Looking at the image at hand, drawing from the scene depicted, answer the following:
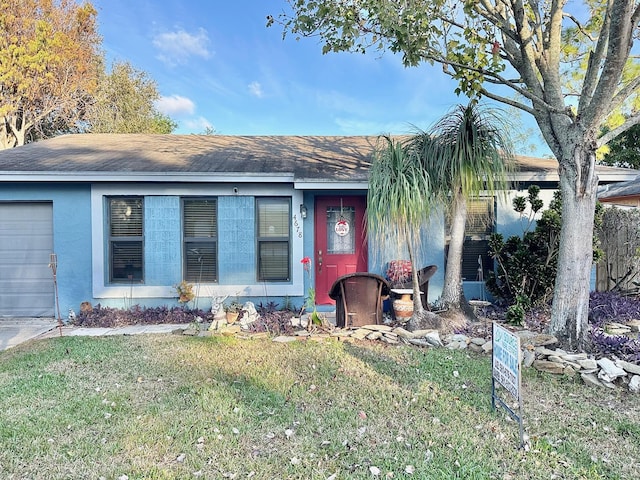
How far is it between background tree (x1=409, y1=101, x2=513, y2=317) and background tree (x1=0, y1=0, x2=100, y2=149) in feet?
61.4

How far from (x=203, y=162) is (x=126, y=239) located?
198 centimetres

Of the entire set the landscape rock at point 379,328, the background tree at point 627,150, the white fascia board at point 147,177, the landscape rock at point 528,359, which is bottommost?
the landscape rock at point 528,359

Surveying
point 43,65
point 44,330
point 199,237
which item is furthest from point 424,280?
point 43,65

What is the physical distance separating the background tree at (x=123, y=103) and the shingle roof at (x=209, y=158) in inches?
409

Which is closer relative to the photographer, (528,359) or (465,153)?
(528,359)

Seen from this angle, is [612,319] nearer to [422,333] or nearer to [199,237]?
[422,333]

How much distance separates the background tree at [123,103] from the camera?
18516mm

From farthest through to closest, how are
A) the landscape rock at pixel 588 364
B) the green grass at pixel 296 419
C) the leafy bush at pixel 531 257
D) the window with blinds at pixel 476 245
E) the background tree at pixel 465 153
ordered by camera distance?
the window with blinds at pixel 476 245 → the leafy bush at pixel 531 257 → the background tree at pixel 465 153 → the landscape rock at pixel 588 364 → the green grass at pixel 296 419

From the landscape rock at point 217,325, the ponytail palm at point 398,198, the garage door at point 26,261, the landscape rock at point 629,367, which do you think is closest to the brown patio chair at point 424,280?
the ponytail palm at point 398,198

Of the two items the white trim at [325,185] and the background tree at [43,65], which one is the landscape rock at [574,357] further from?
the background tree at [43,65]

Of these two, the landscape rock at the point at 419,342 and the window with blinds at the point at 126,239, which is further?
the window with blinds at the point at 126,239

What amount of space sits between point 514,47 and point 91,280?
774 cm

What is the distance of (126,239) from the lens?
261 inches

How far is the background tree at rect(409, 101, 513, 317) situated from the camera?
5.29 m
